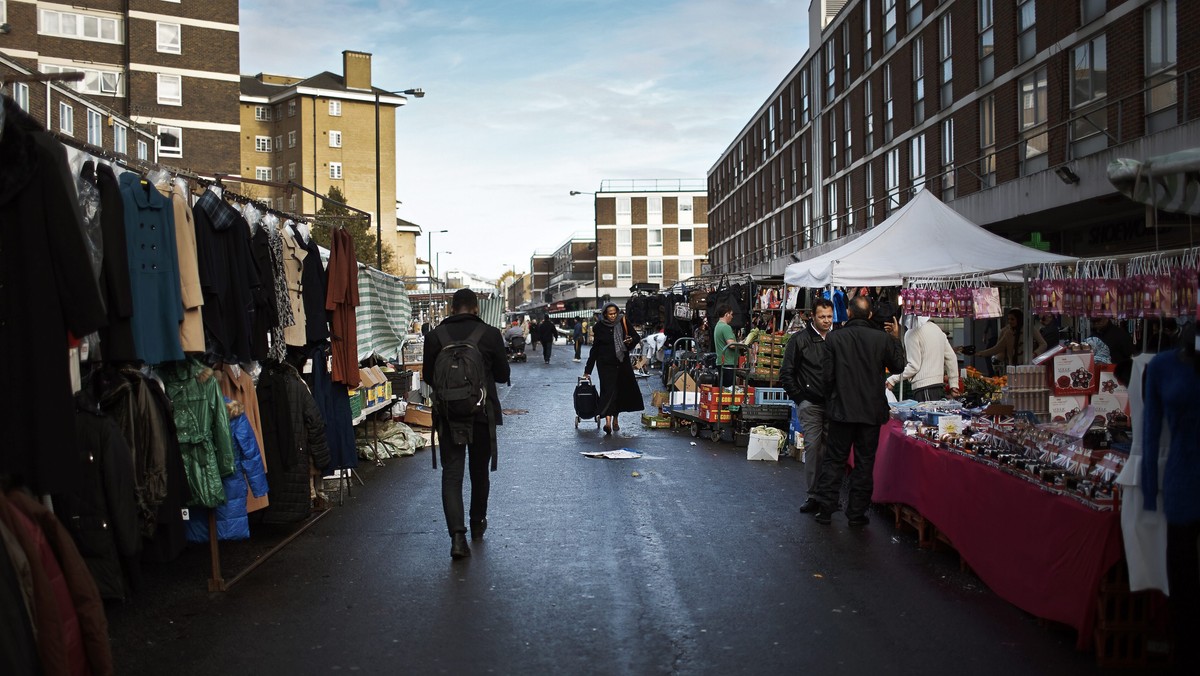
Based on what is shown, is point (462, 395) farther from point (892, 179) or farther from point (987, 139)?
point (892, 179)

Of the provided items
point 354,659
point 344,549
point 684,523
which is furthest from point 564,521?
point 354,659

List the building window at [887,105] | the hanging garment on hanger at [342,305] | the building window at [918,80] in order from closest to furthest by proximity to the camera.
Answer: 1. the hanging garment on hanger at [342,305]
2. the building window at [918,80]
3. the building window at [887,105]

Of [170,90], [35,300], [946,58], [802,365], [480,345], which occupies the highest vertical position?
[170,90]

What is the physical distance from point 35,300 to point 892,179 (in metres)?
33.9

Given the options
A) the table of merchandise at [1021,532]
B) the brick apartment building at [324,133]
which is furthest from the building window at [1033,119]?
the brick apartment building at [324,133]

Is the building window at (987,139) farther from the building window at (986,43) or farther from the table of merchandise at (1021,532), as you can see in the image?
the table of merchandise at (1021,532)

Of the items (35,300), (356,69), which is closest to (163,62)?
(356,69)

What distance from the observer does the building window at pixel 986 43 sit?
25.7m

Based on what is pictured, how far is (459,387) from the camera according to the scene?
7.25 metres

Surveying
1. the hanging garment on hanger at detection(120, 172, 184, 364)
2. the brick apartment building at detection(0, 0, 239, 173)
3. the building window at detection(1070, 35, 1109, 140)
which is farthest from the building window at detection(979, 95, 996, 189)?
the brick apartment building at detection(0, 0, 239, 173)

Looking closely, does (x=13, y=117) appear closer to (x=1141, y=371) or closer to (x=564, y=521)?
(x=1141, y=371)

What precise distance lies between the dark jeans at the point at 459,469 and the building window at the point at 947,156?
24164 millimetres

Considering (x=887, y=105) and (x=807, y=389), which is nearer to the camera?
(x=807, y=389)

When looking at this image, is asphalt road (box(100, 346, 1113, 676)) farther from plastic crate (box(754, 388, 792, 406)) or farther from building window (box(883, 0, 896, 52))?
building window (box(883, 0, 896, 52))
